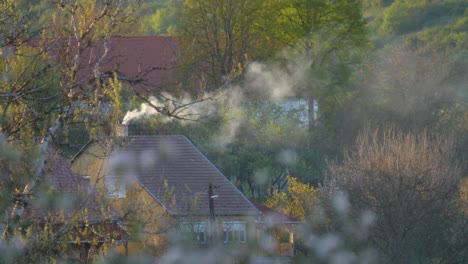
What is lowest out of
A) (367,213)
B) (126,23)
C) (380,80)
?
(367,213)

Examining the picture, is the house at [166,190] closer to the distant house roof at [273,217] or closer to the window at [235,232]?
the window at [235,232]

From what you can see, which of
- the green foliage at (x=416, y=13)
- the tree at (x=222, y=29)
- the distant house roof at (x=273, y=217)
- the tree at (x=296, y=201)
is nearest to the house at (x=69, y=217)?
the distant house roof at (x=273, y=217)

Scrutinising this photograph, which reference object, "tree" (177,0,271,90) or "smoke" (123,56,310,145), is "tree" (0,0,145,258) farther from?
"tree" (177,0,271,90)

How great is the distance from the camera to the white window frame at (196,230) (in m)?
21.5

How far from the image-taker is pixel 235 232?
28859 mm

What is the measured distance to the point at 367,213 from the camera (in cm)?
3028

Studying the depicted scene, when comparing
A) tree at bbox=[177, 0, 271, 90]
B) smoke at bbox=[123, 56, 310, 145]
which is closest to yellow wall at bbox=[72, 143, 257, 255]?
smoke at bbox=[123, 56, 310, 145]

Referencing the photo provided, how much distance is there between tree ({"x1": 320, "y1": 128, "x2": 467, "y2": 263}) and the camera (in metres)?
29.5

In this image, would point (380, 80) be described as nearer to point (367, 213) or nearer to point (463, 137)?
point (463, 137)

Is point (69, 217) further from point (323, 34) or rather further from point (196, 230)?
point (323, 34)

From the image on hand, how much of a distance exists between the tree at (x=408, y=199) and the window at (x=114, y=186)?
20.0 meters

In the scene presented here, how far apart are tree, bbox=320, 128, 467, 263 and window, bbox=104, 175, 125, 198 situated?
65.6 feet

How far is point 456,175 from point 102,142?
24.5 meters

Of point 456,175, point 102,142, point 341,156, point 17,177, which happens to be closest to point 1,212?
point 17,177
